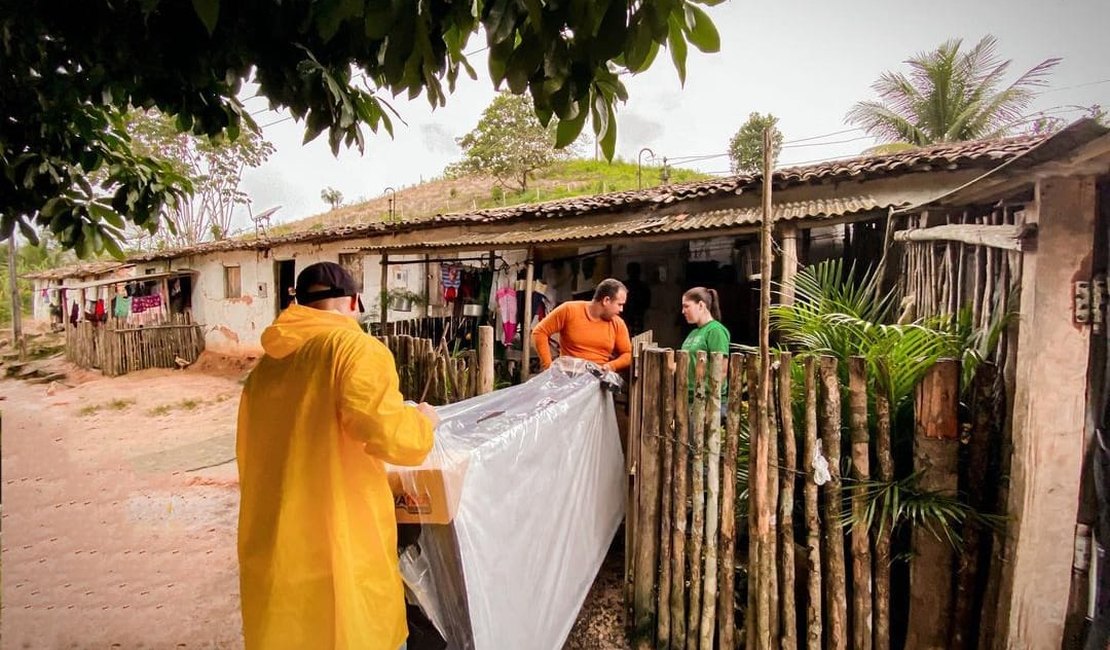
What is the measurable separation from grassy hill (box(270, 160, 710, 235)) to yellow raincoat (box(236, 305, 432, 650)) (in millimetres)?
19708

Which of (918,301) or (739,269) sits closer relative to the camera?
(918,301)

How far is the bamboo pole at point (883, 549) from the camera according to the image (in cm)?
238

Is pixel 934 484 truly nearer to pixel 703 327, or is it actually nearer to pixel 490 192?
pixel 703 327

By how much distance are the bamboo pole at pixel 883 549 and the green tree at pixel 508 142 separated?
780 inches

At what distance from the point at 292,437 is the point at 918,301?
16.1 feet

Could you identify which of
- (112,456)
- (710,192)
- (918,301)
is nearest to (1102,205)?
(918,301)

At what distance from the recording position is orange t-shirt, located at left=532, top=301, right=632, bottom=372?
406cm

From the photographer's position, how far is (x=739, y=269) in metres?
8.55

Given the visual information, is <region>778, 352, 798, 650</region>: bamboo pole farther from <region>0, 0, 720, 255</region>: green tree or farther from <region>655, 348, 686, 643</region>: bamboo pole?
<region>0, 0, 720, 255</region>: green tree

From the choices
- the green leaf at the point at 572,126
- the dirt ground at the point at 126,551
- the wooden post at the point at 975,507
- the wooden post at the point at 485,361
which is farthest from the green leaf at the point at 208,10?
the wooden post at the point at 485,361

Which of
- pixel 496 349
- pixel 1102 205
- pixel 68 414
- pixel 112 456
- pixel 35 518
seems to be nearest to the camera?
pixel 1102 205

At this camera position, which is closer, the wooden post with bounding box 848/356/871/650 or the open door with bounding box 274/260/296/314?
the wooden post with bounding box 848/356/871/650

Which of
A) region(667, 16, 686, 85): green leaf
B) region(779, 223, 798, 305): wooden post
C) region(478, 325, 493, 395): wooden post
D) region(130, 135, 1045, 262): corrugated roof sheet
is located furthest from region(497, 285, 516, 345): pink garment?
region(667, 16, 686, 85): green leaf

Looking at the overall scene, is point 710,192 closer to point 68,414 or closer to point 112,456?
point 112,456
